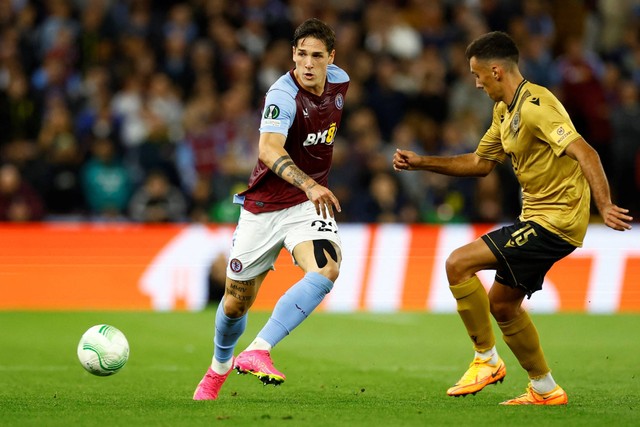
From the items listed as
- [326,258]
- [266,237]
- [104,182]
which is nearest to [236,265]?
[266,237]

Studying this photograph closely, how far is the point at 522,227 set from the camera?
7.62 m

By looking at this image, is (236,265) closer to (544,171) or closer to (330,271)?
(330,271)

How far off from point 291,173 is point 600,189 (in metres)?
1.97

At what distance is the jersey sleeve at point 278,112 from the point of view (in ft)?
25.2

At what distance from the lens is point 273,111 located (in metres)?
7.74

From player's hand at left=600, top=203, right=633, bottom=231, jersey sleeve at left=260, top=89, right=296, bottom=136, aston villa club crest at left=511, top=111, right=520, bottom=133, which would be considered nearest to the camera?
player's hand at left=600, top=203, right=633, bottom=231

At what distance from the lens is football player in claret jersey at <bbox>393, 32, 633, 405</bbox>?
297 inches

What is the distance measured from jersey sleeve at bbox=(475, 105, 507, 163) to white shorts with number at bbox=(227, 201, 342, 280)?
1.22 m

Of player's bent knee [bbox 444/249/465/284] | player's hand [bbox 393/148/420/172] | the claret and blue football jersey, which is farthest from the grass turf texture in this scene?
player's hand [bbox 393/148/420/172]

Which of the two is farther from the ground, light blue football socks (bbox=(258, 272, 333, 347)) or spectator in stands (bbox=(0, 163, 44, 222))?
light blue football socks (bbox=(258, 272, 333, 347))

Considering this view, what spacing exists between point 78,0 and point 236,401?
13.0 metres

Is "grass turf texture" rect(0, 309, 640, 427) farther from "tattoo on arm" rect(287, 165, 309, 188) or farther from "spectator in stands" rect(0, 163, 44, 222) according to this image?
"spectator in stands" rect(0, 163, 44, 222)

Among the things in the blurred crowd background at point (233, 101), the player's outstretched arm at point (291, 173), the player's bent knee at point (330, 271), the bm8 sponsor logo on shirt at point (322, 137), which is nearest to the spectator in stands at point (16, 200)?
the blurred crowd background at point (233, 101)

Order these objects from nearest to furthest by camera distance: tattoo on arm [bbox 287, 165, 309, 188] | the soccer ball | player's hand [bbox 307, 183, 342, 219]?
player's hand [bbox 307, 183, 342, 219] → tattoo on arm [bbox 287, 165, 309, 188] → the soccer ball
